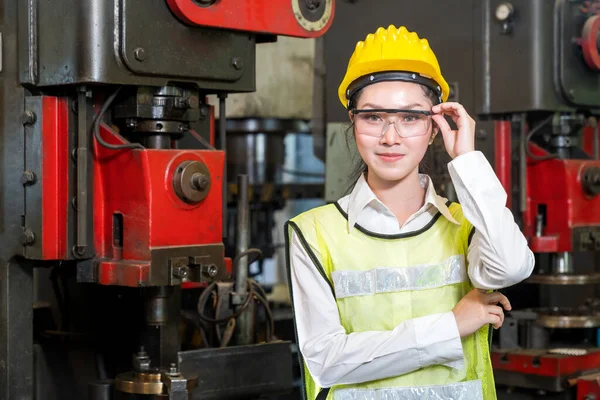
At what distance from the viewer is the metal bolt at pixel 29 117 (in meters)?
2.25

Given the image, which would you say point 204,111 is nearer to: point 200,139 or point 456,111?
point 200,139

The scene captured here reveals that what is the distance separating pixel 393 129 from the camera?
65.0 inches

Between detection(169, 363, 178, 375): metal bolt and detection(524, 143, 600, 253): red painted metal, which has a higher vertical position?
detection(524, 143, 600, 253): red painted metal

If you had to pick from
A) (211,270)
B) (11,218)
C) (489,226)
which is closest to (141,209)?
(211,270)

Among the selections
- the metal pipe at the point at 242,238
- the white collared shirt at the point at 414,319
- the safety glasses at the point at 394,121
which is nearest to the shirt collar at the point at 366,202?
the white collared shirt at the point at 414,319

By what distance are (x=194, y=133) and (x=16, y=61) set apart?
45 cm

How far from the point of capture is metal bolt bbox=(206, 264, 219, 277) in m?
2.27

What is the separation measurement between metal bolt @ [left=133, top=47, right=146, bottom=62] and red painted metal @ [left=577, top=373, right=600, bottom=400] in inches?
68.8

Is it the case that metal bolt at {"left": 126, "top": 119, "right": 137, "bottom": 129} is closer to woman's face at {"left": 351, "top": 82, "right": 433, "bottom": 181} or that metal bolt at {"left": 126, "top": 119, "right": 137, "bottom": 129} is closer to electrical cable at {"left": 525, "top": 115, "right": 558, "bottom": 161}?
woman's face at {"left": 351, "top": 82, "right": 433, "bottom": 181}

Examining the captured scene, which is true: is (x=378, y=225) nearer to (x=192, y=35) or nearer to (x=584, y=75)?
(x=192, y=35)

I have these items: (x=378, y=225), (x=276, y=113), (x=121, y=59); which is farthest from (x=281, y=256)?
(x=378, y=225)

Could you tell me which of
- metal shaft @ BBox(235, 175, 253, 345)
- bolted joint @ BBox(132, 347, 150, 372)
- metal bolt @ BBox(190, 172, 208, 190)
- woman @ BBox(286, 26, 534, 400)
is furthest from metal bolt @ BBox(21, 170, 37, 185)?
woman @ BBox(286, 26, 534, 400)

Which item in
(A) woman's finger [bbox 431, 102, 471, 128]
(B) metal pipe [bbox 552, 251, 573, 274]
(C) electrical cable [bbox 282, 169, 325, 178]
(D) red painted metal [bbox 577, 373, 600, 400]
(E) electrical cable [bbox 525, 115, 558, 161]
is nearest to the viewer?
(A) woman's finger [bbox 431, 102, 471, 128]

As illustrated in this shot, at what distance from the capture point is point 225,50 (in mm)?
2346
